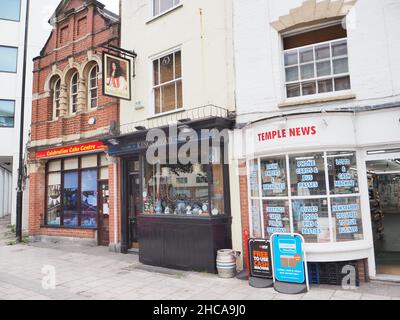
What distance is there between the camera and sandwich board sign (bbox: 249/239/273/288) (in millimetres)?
6621

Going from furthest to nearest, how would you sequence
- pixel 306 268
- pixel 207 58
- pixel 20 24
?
pixel 20 24, pixel 207 58, pixel 306 268

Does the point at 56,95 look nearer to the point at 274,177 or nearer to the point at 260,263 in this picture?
the point at 274,177

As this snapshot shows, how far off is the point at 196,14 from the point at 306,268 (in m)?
6.71

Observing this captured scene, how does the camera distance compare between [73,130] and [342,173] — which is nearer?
[342,173]

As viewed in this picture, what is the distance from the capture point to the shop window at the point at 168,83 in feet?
30.3

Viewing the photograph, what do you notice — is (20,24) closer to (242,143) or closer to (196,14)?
(196,14)

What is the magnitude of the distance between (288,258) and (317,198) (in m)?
1.32

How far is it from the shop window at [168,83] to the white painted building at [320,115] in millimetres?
2088

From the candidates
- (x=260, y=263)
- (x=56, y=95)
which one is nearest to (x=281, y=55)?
(x=260, y=263)

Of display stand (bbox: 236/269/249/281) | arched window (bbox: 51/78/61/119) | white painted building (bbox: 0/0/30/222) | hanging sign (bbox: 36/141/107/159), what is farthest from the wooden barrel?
white painted building (bbox: 0/0/30/222)

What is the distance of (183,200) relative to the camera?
27.7 feet

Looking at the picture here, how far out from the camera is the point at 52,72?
1327 centimetres
